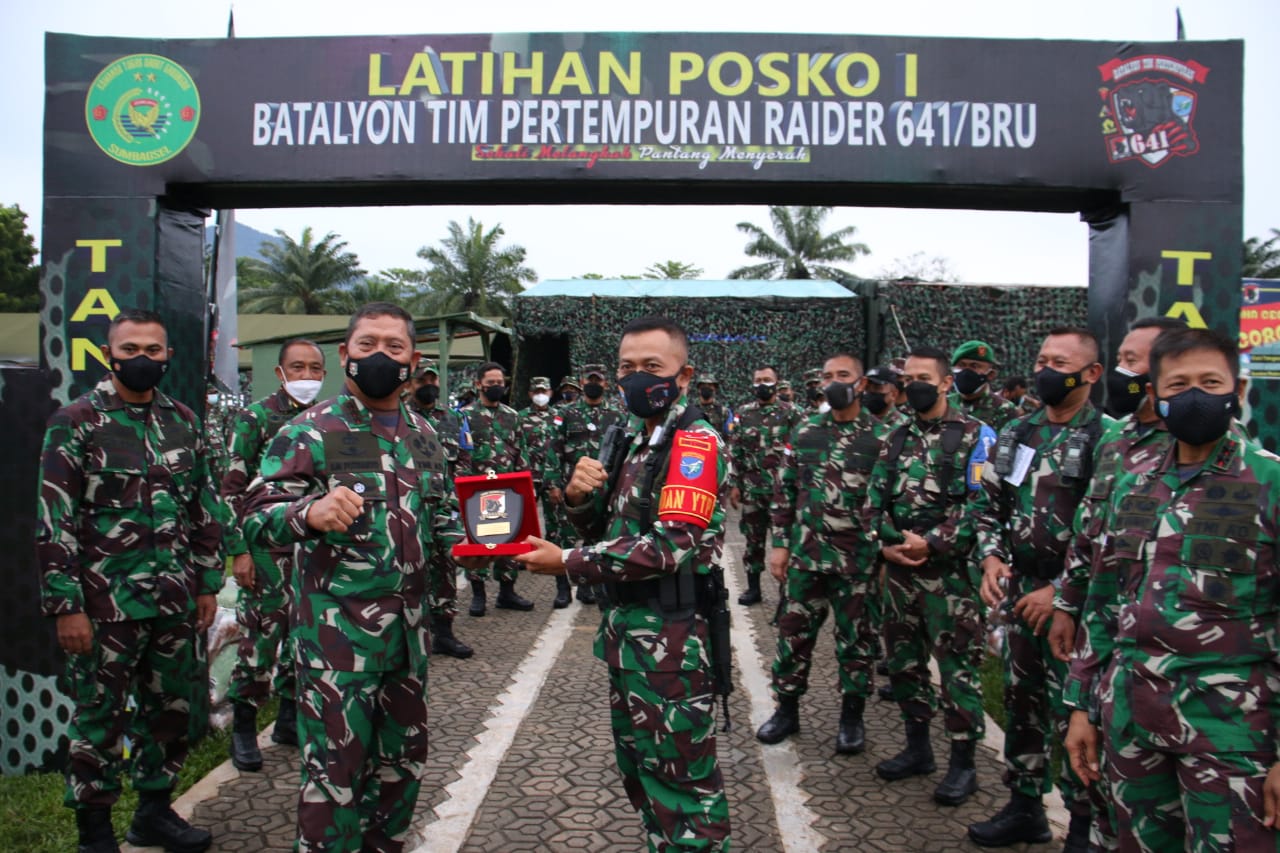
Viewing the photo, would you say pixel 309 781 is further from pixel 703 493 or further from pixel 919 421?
pixel 919 421

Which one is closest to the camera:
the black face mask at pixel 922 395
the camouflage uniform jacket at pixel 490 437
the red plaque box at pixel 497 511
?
the red plaque box at pixel 497 511

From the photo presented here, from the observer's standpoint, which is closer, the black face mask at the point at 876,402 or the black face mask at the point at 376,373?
the black face mask at the point at 376,373

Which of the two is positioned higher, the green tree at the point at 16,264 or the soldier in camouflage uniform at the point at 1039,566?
the green tree at the point at 16,264

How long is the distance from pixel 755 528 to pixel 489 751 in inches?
206

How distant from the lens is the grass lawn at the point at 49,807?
3.83m

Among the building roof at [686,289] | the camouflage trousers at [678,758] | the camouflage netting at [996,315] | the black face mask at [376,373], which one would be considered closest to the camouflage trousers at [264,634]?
the black face mask at [376,373]

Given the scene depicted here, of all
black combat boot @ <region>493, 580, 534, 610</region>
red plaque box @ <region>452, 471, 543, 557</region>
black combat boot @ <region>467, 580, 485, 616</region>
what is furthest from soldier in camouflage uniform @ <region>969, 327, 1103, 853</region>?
black combat boot @ <region>493, 580, 534, 610</region>

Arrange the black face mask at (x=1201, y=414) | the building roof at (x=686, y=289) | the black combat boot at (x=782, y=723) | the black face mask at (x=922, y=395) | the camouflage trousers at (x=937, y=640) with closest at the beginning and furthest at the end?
1. the black face mask at (x=1201, y=414)
2. the camouflage trousers at (x=937, y=640)
3. the black face mask at (x=922, y=395)
4. the black combat boot at (x=782, y=723)
5. the building roof at (x=686, y=289)

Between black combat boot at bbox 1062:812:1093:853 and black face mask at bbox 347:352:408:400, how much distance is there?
11.0 ft

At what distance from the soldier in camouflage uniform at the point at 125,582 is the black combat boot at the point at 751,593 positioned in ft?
18.5

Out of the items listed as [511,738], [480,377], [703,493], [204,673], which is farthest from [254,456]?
[480,377]

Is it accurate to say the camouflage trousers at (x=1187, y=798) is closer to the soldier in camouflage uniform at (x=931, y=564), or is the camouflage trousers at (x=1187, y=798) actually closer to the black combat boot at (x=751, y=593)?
the soldier in camouflage uniform at (x=931, y=564)

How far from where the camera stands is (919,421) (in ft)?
15.8

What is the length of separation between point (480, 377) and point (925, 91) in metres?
5.13
